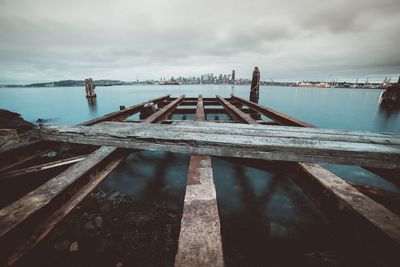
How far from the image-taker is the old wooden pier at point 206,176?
1.10m

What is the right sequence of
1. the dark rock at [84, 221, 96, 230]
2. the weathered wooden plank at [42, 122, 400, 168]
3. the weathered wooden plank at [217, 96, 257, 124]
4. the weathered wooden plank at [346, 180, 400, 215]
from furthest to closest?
the weathered wooden plank at [217, 96, 257, 124]
the dark rock at [84, 221, 96, 230]
the weathered wooden plank at [346, 180, 400, 215]
the weathered wooden plank at [42, 122, 400, 168]

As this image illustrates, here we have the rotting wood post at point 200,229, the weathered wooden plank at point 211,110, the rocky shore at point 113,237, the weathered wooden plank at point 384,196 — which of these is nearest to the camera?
the rotting wood post at point 200,229

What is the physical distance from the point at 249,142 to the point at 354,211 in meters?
0.93

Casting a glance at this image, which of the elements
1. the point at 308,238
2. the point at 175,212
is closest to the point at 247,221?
the point at 308,238

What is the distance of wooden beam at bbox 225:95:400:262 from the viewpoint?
3.77ft

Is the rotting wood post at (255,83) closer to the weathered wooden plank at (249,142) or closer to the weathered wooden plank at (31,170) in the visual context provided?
the weathered wooden plank at (249,142)

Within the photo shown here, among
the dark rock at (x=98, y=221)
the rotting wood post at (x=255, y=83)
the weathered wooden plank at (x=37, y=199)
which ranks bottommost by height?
the dark rock at (x=98, y=221)

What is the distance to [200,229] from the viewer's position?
1.08 meters

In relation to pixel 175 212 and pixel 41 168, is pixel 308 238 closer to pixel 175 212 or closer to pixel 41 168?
pixel 175 212

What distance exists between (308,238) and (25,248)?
3.24 meters

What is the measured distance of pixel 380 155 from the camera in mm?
1506

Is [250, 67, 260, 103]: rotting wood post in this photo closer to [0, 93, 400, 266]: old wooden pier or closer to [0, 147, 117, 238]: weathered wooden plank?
[0, 93, 400, 266]: old wooden pier

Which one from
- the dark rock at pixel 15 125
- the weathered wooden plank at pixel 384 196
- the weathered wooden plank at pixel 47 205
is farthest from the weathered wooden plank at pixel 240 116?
the dark rock at pixel 15 125

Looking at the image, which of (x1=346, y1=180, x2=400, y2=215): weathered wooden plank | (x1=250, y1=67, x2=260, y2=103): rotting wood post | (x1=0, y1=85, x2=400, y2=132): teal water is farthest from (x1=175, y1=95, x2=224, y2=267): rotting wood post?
(x1=0, y1=85, x2=400, y2=132): teal water
